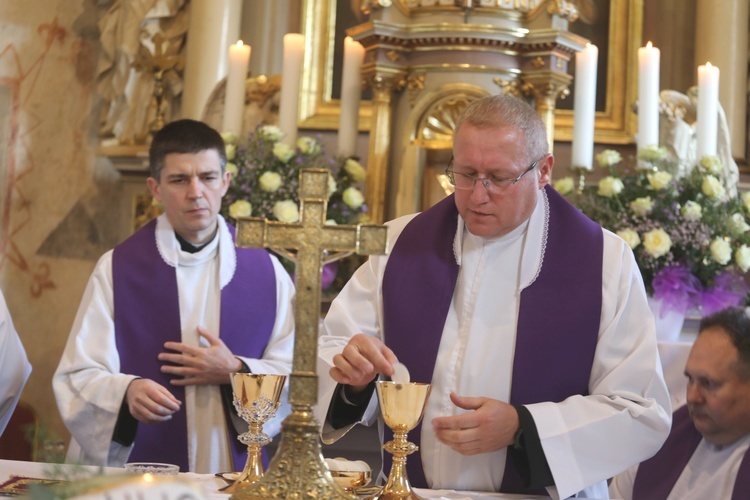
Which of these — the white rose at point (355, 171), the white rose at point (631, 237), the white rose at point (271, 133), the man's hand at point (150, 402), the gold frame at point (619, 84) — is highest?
A: the gold frame at point (619, 84)

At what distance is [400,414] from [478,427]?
0.34 metres

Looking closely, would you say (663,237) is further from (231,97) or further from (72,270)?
(72,270)

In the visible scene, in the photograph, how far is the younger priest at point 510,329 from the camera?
2771 millimetres

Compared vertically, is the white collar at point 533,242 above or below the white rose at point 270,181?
below

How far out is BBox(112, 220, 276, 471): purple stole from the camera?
152 inches

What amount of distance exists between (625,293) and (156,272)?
71.0 inches

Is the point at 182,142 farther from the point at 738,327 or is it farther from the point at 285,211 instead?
the point at 738,327

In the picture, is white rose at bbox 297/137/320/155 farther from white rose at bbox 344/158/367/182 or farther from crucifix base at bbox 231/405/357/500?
crucifix base at bbox 231/405/357/500

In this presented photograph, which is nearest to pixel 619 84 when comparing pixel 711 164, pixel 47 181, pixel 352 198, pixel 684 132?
pixel 684 132

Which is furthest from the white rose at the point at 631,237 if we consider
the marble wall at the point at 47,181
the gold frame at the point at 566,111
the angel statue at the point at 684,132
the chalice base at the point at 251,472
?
the marble wall at the point at 47,181

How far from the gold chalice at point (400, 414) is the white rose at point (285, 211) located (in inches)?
99.1

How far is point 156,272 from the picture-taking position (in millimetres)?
4047

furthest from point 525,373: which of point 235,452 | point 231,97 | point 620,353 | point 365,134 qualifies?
point 365,134

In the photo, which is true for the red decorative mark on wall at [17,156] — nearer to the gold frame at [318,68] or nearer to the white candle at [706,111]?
the gold frame at [318,68]
